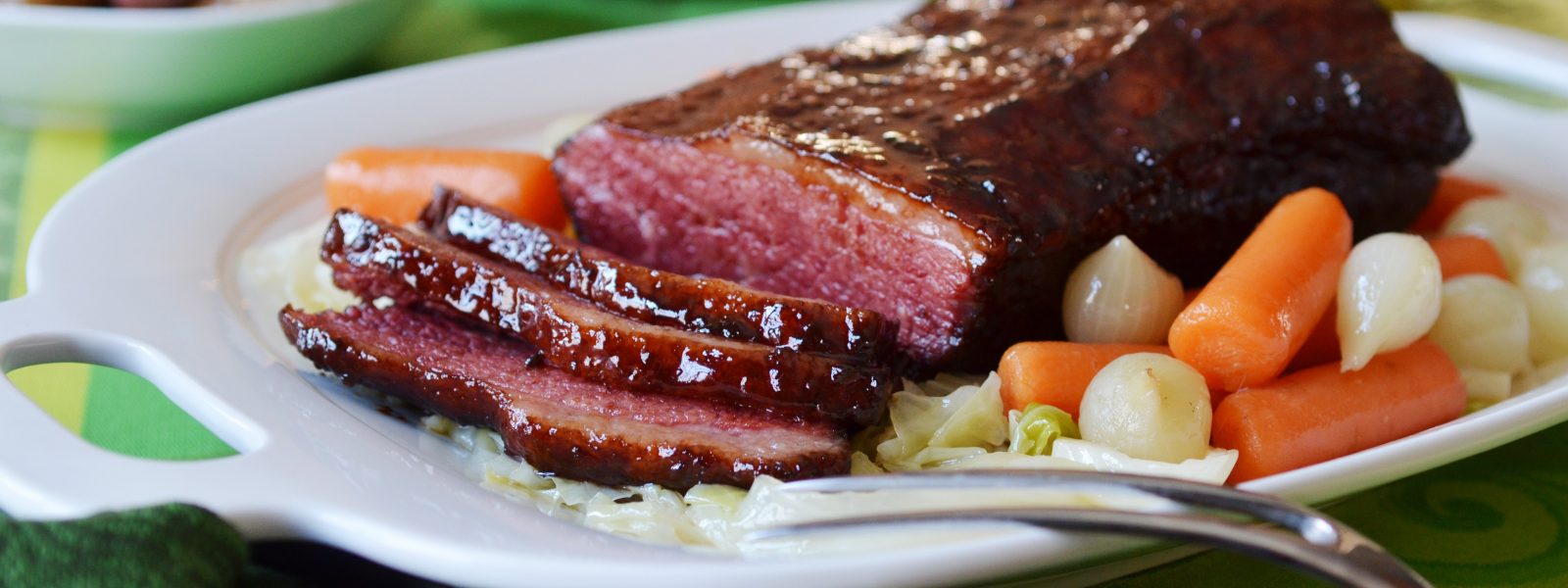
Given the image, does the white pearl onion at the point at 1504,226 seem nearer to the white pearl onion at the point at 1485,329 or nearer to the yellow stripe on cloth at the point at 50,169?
the white pearl onion at the point at 1485,329

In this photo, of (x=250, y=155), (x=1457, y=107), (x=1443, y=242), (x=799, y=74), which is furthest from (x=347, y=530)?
(x=1457, y=107)

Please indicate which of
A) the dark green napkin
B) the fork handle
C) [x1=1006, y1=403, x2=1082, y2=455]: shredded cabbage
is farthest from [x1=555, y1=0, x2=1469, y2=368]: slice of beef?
the dark green napkin

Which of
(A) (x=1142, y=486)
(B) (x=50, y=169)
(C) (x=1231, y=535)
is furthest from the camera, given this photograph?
(B) (x=50, y=169)

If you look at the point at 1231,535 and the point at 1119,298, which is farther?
the point at 1119,298

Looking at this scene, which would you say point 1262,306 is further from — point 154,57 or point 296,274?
point 154,57

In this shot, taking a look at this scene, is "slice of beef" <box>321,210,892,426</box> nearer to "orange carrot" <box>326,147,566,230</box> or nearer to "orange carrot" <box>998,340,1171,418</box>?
"orange carrot" <box>998,340,1171,418</box>

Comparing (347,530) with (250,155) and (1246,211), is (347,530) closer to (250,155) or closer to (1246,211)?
(250,155)

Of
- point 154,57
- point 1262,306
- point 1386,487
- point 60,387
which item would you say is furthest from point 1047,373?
point 154,57
